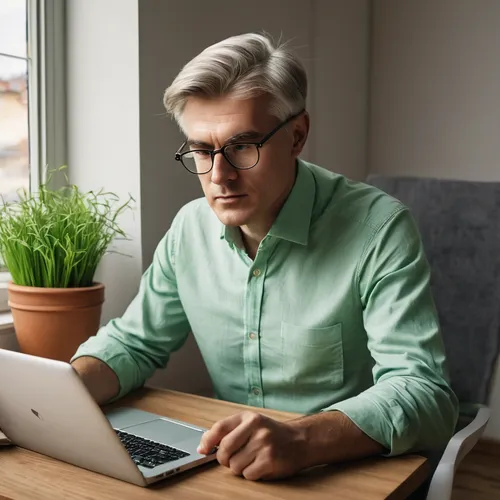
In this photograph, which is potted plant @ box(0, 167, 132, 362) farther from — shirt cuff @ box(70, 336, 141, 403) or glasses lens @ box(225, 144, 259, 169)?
glasses lens @ box(225, 144, 259, 169)

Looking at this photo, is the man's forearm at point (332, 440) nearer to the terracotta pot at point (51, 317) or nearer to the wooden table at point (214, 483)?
the wooden table at point (214, 483)

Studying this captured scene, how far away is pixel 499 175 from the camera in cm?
279

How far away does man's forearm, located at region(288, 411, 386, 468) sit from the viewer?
1.07m

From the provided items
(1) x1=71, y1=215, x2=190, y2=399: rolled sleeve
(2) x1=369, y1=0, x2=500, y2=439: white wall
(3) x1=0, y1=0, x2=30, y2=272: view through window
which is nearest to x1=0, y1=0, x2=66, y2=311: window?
(3) x1=0, y1=0, x2=30, y2=272: view through window

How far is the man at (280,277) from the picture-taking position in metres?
1.30

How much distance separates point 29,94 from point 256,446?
135cm

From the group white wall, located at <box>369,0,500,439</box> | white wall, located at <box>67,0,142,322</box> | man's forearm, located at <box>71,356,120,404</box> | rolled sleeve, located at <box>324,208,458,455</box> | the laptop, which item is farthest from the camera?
white wall, located at <box>369,0,500,439</box>

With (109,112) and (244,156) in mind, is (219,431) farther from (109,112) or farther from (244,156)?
(109,112)

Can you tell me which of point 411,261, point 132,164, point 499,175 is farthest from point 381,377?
point 499,175

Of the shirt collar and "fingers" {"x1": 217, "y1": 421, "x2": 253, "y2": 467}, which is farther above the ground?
the shirt collar

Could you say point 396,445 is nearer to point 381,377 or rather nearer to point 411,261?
point 381,377

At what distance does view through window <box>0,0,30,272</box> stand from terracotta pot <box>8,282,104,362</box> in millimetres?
322

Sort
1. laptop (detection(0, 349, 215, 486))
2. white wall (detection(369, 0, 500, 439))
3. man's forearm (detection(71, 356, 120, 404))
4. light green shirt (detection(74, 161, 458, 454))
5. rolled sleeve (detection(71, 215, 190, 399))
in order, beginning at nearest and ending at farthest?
laptop (detection(0, 349, 215, 486)), light green shirt (detection(74, 161, 458, 454)), man's forearm (detection(71, 356, 120, 404)), rolled sleeve (detection(71, 215, 190, 399)), white wall (detection(369, 0, 500, 439))

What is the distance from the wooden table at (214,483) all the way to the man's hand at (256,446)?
0.02 metres
